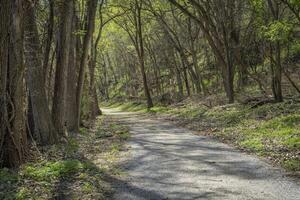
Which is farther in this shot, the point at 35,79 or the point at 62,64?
the point at 62,64

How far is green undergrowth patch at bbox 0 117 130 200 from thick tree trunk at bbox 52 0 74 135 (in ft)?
4.95

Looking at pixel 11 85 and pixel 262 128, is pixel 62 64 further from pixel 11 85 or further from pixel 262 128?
pixel 262 128

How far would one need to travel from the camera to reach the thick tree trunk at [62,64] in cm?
1452

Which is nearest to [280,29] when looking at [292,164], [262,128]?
[262,128]

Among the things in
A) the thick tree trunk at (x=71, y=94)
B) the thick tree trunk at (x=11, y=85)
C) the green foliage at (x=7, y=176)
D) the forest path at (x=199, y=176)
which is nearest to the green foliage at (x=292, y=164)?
the forest path at (x=199, y=176)

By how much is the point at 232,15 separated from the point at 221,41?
167 cm

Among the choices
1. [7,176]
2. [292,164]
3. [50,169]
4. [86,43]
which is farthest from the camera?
[86,43]

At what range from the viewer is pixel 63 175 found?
367 inches

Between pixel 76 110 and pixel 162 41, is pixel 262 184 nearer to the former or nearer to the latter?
pixel 76 110

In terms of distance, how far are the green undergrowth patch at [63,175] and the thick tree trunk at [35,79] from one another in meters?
0.79

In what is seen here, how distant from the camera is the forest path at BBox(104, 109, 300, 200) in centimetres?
740

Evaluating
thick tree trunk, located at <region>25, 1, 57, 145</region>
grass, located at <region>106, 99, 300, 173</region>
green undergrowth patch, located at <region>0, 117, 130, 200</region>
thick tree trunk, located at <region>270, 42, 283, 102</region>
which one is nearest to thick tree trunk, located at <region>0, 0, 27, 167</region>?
green undergrowth patch, located at <region>0, 117, 130, 200</region>

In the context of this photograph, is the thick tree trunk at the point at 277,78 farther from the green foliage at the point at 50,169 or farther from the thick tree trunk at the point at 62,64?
the green foliage at the point at 50,169

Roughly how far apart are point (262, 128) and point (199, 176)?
593 centimetres
